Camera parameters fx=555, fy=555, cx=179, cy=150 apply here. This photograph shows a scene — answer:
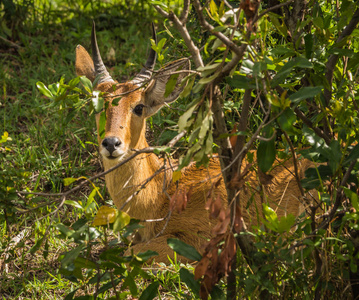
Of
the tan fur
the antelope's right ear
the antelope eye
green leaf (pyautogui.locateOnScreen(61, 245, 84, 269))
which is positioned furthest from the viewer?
the antelope's right ear

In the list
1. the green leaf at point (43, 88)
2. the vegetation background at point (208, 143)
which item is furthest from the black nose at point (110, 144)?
the green leaf at point (43, 88)

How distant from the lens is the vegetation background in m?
2.48

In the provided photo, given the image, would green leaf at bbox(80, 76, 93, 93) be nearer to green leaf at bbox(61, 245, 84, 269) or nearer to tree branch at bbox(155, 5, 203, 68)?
tree branch at bbox(155, 5, 203, 68)

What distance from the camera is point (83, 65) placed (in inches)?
182

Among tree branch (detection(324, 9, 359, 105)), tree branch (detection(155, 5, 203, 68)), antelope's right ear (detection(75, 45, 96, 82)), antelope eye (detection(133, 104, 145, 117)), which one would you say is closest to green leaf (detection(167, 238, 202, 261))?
tree branch (detection(155, 5, 203, 68))

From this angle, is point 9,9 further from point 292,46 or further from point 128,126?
point 292,46

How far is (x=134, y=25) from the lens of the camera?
7.24 metres

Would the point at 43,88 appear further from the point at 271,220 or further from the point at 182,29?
the point at 271,220

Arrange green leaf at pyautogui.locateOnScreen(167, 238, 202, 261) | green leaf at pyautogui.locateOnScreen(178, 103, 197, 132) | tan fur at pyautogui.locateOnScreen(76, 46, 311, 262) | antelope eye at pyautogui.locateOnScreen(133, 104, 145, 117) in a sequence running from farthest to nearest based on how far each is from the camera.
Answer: antelope eye at pyautogui.locateOnScreen(133, 104, 145, 117)
tan fur at pyautogui.locateOnScreen(76, 46, 311, 262)
green leaf at pyautogui.locateOnScreen(167, 238, 202, 261)
green leaf at pyautogui.locateOnScreen(178, 103, 197, 132)

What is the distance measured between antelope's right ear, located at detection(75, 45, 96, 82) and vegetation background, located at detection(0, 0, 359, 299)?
41 centimetres

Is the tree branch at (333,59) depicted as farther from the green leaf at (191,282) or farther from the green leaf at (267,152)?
the green leaf at (191,282)

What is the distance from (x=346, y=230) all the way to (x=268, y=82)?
34.9 inches

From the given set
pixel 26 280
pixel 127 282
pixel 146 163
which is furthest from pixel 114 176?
pixel 127 282

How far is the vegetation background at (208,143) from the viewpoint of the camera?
248 cm
